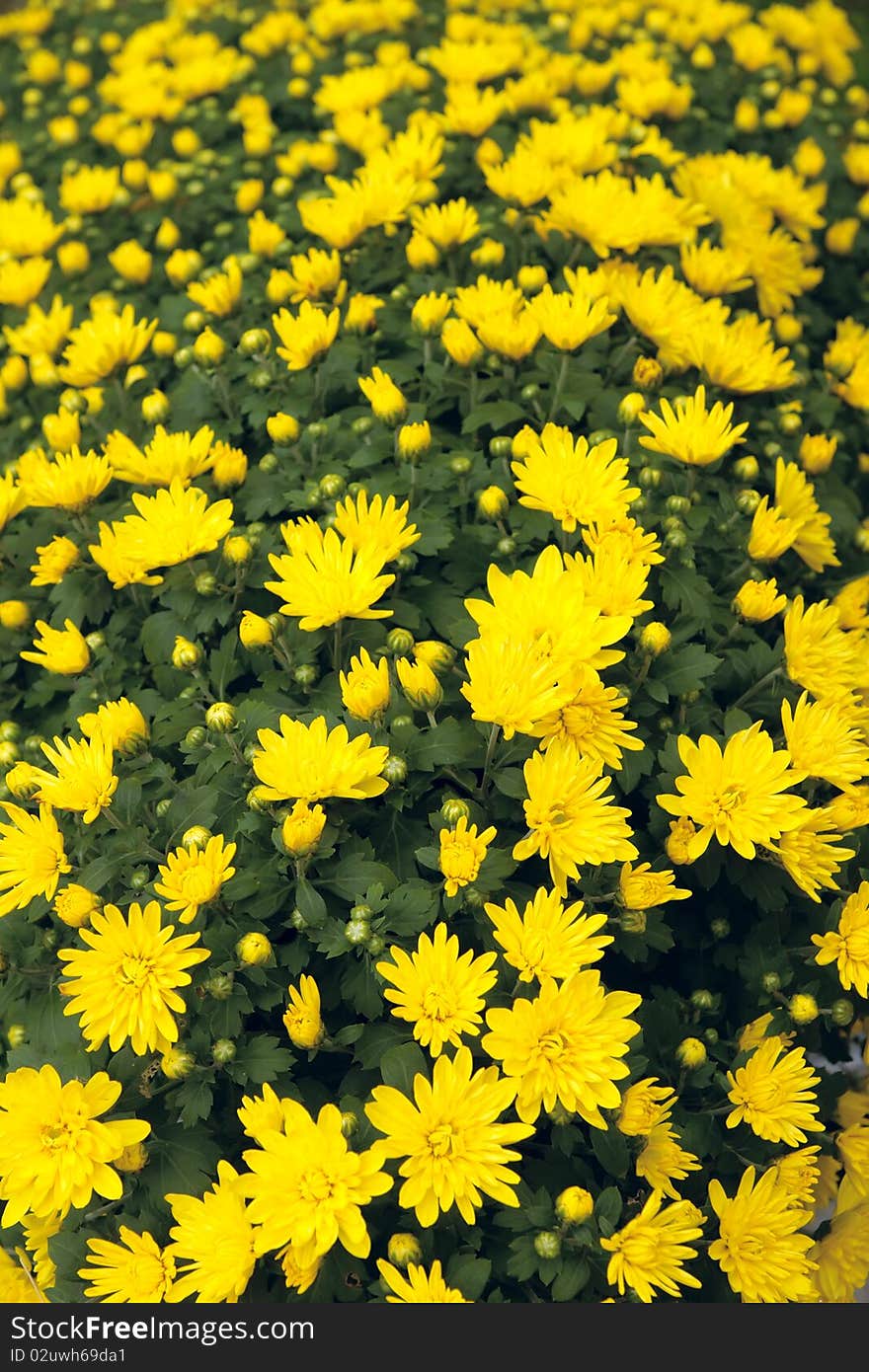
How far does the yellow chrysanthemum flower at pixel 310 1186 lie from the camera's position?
65.5 inches

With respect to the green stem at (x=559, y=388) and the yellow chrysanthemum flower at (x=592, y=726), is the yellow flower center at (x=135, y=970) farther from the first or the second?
the green stem at (x=559, y=388)

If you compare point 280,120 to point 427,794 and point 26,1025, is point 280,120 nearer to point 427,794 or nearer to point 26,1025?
point 427,794

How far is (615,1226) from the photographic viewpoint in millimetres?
1891

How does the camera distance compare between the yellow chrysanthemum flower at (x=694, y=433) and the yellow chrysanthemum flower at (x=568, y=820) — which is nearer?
the yellow chrysanthemum flower at (x=568, y=820)

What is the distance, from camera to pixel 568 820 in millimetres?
1922

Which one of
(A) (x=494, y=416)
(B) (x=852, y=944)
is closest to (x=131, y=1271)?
(B) (x=852, y=944)

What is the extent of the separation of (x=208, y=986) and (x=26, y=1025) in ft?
1.84

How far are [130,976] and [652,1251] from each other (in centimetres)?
96

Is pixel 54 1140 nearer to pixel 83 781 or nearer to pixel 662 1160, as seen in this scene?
pixel 83 781

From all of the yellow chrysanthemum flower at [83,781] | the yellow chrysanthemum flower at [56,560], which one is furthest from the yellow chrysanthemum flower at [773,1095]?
the yellow chrysanthemum flower at [56,560]

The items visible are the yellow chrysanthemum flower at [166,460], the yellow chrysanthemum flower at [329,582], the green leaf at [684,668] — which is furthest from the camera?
the yellow chrysanthemum flower at [166,460]

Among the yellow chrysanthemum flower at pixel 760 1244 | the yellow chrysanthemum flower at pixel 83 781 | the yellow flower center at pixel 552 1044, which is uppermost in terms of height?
the yellow chrysanthemum flower at pixel 83 781

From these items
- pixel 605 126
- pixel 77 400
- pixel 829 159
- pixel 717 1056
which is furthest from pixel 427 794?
pixel 829 159

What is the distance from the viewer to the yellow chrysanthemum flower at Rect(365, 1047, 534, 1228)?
5.57 feet
